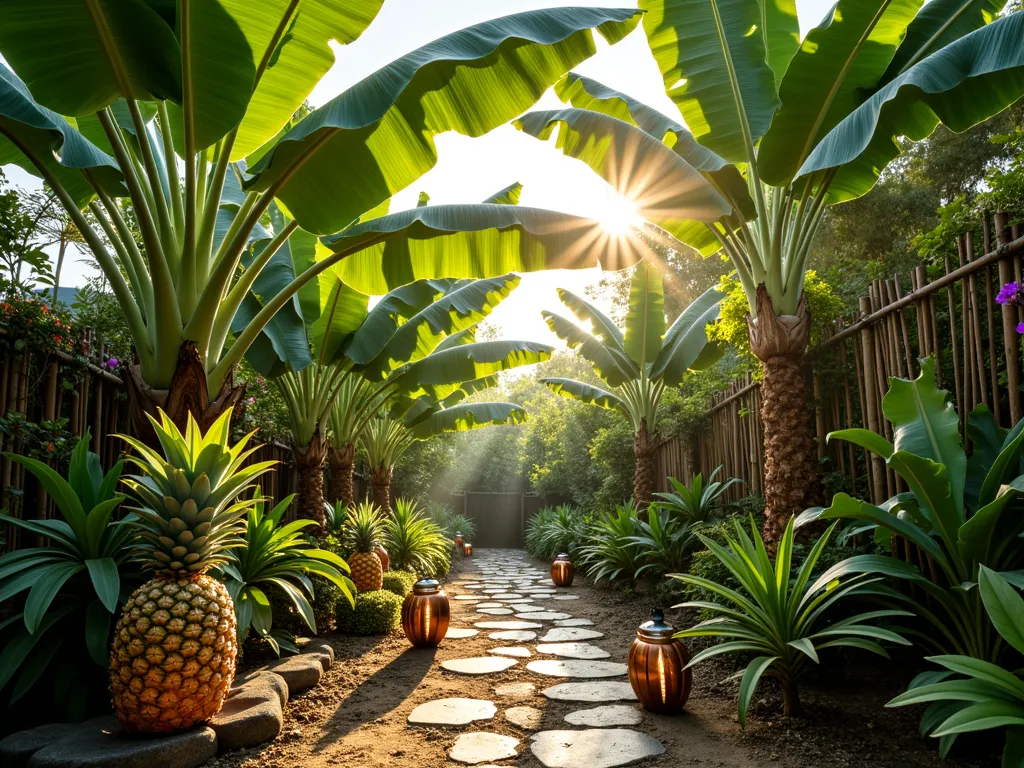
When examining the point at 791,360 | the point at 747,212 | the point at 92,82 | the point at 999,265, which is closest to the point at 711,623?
the point at 791,360

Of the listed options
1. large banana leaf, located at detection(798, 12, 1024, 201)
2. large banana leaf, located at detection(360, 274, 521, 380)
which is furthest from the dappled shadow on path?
large banana leaf, located at detection(798, 12, 1024, 201)

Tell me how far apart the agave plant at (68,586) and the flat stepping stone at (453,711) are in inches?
62.7

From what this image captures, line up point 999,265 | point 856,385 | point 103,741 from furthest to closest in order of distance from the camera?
point 856,385, point 999,265, point 103,741

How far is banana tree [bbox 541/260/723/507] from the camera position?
7.85 m

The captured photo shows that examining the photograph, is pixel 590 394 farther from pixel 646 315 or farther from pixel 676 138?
pixel 676 138

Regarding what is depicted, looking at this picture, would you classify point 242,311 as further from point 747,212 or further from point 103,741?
point 747,212

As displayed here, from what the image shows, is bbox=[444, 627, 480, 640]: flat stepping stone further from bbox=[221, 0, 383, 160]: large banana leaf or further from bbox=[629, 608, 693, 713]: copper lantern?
bbox=[221, 0, 383, 160]: large banana leaf

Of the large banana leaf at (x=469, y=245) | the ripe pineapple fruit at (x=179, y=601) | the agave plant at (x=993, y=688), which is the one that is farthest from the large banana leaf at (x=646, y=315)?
the agave plant at (x=993, y=688)

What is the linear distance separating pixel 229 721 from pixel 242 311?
3.76 m

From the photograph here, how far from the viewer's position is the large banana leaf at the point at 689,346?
7.61m

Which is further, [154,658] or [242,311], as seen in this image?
[242,311]

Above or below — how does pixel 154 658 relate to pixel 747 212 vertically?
below

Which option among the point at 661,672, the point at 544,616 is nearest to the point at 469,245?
the point at 661,672

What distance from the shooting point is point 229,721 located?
2764 millimetres
